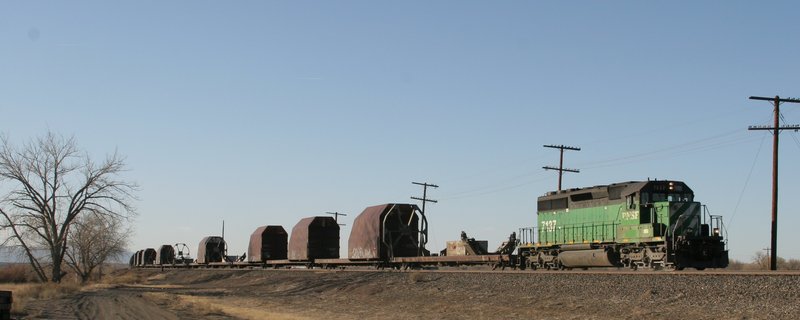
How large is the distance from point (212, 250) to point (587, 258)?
47173 mm

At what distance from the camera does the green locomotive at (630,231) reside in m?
27.5

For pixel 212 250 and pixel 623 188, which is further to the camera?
pixel 212 250

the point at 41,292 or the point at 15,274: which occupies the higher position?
the point at 41,292

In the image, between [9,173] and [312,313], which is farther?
[9,173]

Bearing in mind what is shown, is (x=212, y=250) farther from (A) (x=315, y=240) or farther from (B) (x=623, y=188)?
(B) (x=623, y=188)

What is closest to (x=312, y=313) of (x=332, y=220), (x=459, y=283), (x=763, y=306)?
(x=459, y=283)

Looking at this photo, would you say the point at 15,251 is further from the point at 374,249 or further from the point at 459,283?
the point at 459,283

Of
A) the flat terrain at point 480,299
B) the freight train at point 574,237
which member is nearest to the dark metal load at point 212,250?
the freight train at point 574,237

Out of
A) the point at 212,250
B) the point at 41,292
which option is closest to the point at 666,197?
the point at 41,292

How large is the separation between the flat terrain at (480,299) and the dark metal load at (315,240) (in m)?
5.84

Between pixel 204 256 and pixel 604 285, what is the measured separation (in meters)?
53.9

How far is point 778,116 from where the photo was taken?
35719 millimetres

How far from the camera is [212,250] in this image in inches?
2744

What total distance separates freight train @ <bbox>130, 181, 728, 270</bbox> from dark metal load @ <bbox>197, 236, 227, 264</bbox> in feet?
73.5
